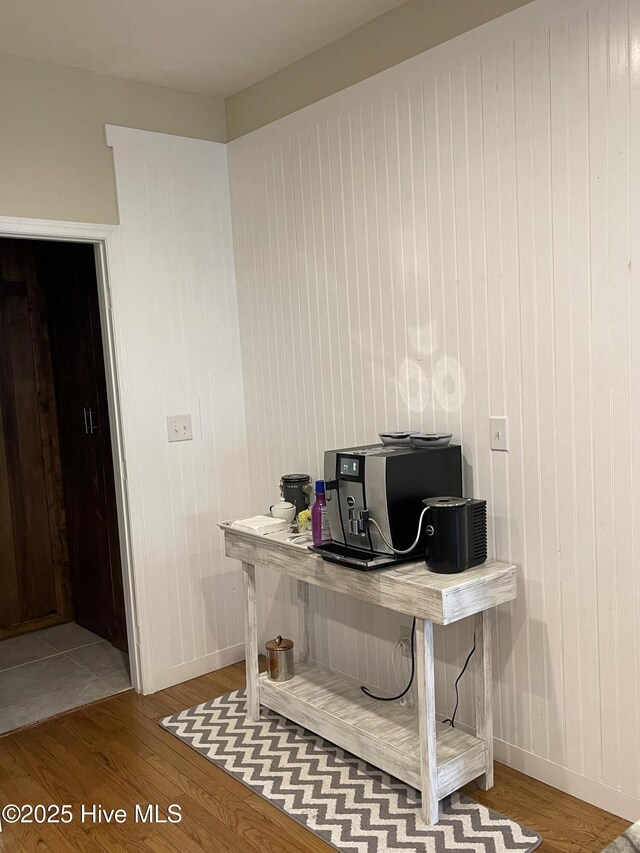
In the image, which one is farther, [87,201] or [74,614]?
[74,614]

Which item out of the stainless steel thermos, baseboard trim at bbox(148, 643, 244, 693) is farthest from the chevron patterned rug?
baseboard trim at bbox(148, 643, 244, 693)

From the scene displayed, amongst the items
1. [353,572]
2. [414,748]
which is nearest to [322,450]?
[353,572]

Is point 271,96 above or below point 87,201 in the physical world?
above

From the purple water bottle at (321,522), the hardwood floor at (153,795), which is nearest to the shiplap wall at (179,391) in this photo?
the hardwood floor at (153,795)

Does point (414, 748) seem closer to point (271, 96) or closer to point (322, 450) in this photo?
point (322, 450)

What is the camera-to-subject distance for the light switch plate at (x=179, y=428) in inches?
134

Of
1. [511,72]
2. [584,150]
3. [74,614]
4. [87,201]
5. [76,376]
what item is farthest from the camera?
[74,614]

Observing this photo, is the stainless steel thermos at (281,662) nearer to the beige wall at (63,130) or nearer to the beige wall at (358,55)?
the beige wall at (63,130)

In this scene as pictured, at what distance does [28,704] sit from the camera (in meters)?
3.30

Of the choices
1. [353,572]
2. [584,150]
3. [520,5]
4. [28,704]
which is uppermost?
[520,5]

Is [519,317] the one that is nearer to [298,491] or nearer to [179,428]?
[298,491]

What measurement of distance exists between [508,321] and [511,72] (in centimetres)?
77

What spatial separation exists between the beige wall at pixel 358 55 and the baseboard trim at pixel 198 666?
2.49 meters

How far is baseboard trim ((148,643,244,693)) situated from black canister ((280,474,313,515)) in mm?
1003
